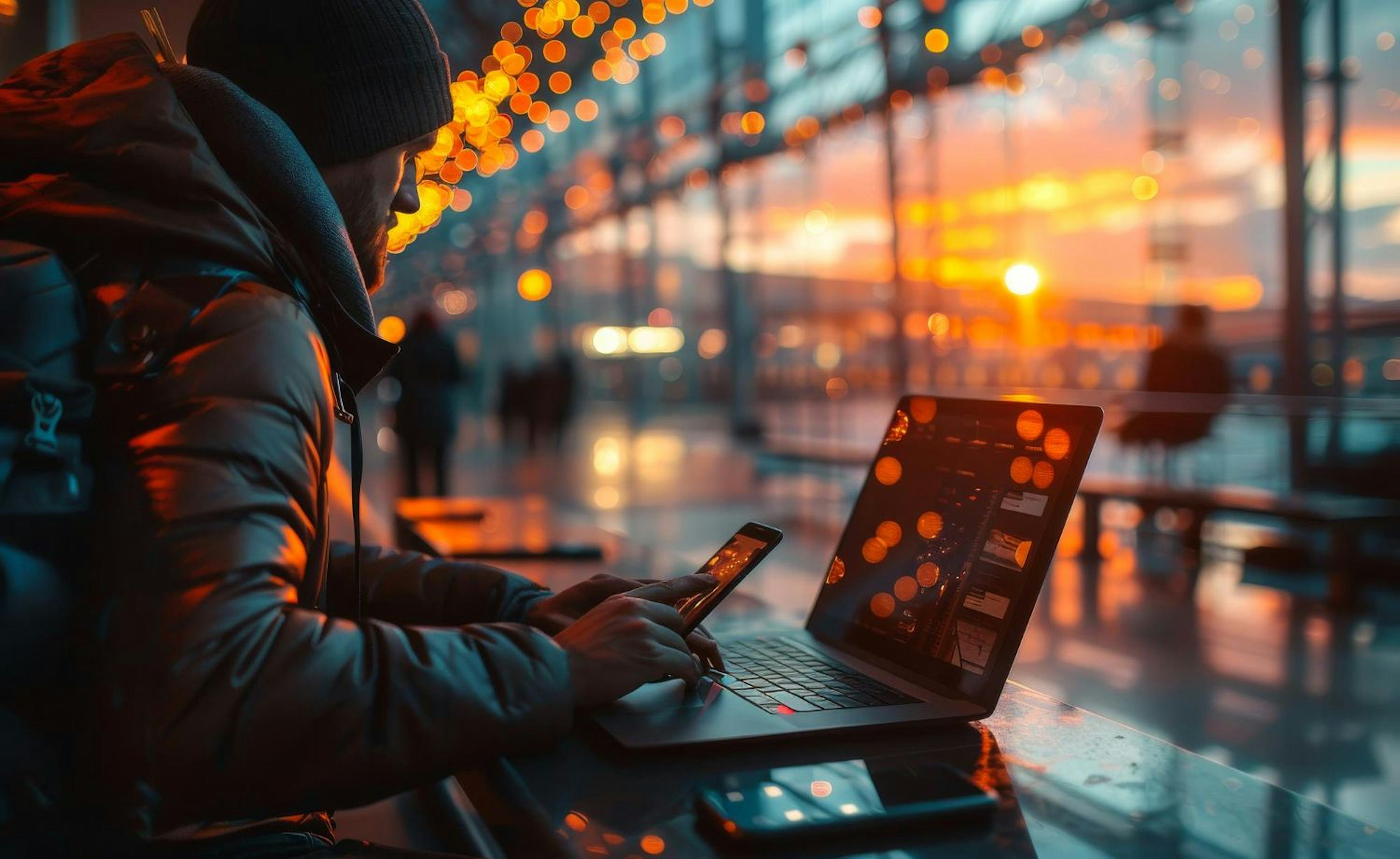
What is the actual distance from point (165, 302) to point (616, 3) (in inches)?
534

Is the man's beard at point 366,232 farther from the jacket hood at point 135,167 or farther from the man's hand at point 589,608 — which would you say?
the man's hand at point 589,608

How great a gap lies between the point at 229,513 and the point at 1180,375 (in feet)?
24.7

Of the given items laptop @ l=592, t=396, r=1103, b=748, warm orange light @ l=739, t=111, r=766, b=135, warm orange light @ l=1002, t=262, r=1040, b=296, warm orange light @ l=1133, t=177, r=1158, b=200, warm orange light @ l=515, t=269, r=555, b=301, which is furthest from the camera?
warm orange light @ l=515, t=269, r=555, b=301

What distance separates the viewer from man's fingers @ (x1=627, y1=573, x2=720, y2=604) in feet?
3.39

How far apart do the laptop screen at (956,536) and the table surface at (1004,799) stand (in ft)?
0.30

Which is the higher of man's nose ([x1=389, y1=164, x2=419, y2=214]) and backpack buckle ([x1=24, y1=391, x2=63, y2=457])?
man's nose ([x1=389, y1=164, x2=419, y2=214])

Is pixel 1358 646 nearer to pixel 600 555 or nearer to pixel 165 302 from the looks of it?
pixel 600 555

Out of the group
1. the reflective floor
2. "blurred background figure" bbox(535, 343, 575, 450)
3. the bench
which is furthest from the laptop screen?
"blurred background figure" bbox(535, 343, 575, 450)

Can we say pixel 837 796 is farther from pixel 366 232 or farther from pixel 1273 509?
pixel 1273 509

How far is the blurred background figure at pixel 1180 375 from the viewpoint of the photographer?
6.94m

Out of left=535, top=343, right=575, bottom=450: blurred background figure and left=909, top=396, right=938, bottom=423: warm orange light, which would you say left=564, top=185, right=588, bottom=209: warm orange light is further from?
left=909, top=396, right=938, bottom=423: warm orange light

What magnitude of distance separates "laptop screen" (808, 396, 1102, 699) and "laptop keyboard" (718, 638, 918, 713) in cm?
5

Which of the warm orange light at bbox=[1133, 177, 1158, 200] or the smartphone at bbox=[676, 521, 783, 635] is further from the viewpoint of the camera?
the warm orange light at bbox=[1133, 177, 1158, 200]

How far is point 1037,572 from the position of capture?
99 centimetres
